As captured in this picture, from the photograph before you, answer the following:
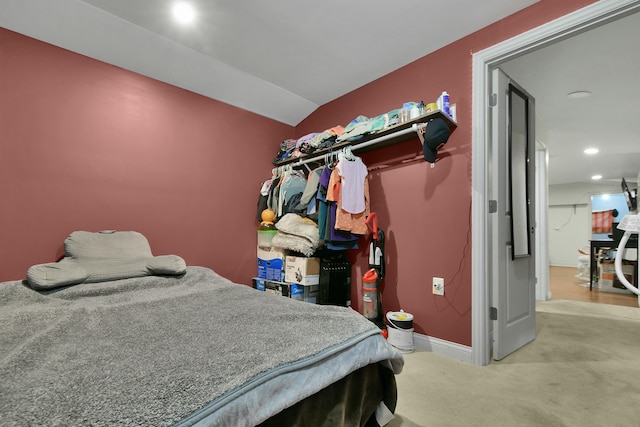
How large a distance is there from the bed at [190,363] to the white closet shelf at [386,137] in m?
1.55

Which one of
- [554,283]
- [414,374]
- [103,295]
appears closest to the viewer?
[103,295]

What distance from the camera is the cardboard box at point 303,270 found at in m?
2.71

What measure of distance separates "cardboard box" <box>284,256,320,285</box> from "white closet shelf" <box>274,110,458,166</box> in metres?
0.99

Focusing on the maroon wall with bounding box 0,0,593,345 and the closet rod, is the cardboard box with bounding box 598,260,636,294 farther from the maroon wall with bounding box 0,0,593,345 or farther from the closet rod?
the closet rod

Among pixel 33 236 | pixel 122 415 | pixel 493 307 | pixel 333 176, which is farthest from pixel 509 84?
pixel 33 236

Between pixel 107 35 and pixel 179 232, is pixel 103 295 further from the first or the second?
pixel 107 35

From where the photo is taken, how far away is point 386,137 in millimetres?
2379

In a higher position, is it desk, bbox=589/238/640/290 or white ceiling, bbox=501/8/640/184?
white ceiling, bbox=501/8/640/184

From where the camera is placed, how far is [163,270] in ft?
6.52

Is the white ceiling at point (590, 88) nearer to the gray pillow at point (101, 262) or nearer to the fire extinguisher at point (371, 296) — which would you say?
the fire extinguisher at point (371, 296)

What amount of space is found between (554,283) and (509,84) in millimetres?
4934

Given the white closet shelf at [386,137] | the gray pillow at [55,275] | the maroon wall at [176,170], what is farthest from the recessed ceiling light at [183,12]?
the gray pillow at [55,275]

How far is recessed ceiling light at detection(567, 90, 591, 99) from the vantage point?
3082 millimetres

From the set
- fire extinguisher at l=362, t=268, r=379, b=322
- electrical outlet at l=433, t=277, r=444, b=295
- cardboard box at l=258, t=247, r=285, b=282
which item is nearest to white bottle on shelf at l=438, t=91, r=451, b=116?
electrical outlet at l=433, t=277, r=444, b=295
